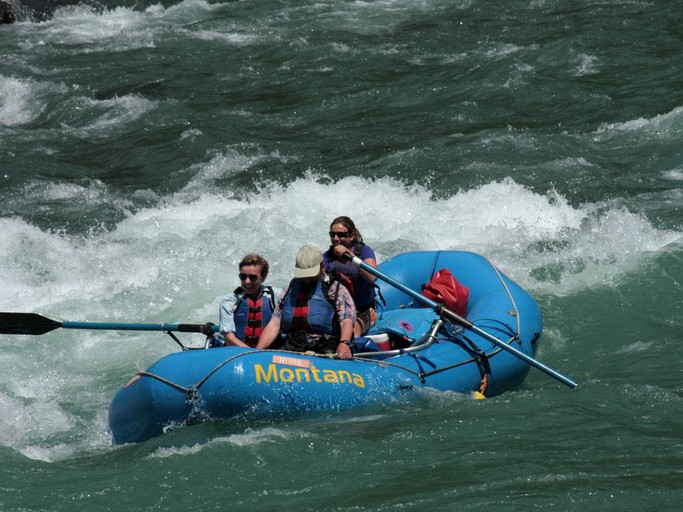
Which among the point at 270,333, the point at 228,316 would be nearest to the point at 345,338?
the point at 270,333

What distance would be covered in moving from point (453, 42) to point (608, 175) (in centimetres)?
490

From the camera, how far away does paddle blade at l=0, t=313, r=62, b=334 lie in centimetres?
718

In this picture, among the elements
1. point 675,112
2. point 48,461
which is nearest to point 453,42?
point 675,112

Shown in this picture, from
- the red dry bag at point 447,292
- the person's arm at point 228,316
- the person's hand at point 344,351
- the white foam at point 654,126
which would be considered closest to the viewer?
the person's hand at point 344,351

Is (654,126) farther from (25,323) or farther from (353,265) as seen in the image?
(25,323)

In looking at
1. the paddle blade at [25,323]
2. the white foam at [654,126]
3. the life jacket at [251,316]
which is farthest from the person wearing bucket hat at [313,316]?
the white foam at [654,126]

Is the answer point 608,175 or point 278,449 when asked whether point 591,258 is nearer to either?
point 608,175

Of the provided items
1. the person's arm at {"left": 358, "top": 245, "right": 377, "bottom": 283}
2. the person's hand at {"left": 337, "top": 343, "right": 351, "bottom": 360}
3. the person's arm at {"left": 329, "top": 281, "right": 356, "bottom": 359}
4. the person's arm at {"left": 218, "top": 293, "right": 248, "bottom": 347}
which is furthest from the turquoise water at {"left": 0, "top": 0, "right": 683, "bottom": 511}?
the person's arm at {"left": 358, "top": 245, "right": 377, "bottom": 283}

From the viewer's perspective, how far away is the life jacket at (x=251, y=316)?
6.76 metres

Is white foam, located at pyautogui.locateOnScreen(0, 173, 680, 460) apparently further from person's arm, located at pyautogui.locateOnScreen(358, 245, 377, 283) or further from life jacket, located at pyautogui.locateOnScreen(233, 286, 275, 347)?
person's arm, located at pyautogui.locateOnScreen(358, 245, 377, 283)

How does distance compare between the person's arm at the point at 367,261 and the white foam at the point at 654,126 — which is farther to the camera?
the white foam at the point at 654,126

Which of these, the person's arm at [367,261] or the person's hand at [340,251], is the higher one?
the person's hand at [340,251]

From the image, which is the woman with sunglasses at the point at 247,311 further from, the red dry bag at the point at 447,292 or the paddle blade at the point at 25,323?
the red dry bag at the point at 447,292

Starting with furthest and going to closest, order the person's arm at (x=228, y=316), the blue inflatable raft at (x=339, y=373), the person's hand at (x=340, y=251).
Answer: the person's hand at (x=340, y=251) < the person's arm at (x=228, y=316) < the blue inflatable raft at (x=339, y=373)
